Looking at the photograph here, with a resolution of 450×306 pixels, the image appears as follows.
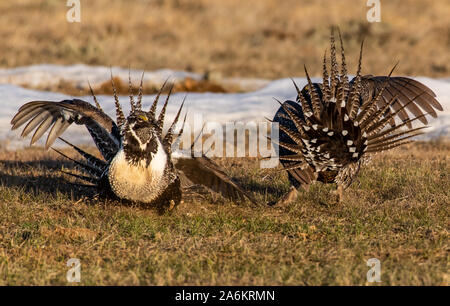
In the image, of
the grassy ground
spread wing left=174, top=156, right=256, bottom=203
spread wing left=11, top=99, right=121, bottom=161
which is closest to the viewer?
the grassy ground

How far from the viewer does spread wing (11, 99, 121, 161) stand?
5605mm

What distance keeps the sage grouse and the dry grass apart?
32.2 ft

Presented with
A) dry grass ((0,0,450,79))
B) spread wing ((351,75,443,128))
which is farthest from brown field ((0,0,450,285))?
dry grass ((0,0,450,79))

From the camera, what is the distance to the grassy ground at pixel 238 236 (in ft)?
14.0

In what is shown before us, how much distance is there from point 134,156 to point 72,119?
884 millimetres

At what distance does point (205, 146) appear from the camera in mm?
9695

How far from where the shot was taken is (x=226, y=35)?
76.6ft

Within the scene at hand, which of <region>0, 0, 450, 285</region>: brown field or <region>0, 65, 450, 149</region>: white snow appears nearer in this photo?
<region>0, 0, 450, 285</region>: brown field

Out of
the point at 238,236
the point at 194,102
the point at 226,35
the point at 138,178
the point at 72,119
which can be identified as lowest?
the point at 238,236

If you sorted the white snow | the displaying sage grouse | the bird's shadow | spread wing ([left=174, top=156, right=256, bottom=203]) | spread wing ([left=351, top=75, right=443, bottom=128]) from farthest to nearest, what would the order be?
the white snow < spread wing ([left=351, top=75, right=443, bottom=128]) < spread wing ([left=174, top=156, right=256, bottom=203]) < the bird's shadow < the displaying sage grouse

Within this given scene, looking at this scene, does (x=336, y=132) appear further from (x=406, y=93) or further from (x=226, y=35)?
(x=226, y=35)

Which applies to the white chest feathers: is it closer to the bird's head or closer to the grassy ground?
the bird's head

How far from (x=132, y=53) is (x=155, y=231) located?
14818mm

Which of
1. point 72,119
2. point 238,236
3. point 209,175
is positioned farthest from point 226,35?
point 238,236
